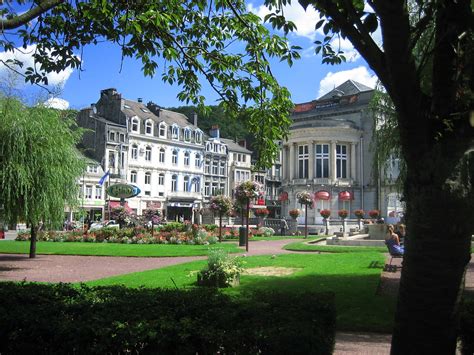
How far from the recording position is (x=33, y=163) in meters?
17.5

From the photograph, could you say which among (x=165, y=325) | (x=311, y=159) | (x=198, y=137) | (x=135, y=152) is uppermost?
(x=198, y=137)

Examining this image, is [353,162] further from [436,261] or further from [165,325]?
[165,325]

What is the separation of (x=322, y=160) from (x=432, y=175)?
6259 centimetres

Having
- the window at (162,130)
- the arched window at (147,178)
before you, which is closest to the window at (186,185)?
the arched window at (147,178)

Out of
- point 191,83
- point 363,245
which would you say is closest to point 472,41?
point 191,83

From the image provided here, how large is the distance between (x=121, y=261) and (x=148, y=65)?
1403cm

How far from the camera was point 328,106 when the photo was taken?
7244 centimetres

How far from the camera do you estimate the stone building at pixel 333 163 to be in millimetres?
64375

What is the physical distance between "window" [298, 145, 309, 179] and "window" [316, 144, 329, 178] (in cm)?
159

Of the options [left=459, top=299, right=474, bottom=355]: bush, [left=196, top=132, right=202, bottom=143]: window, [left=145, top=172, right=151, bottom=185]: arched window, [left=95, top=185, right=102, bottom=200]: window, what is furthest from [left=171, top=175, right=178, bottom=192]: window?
[left=459, top=299, right=474, bottom=355]: bush

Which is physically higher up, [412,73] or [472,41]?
[472,41]

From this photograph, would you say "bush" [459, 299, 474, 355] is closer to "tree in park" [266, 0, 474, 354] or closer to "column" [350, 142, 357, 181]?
"tree in park" [266, 0, 474, 354]

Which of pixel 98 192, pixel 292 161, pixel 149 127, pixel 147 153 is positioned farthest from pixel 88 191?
pixel 292 161

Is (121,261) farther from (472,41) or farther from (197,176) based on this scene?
(197,176)
